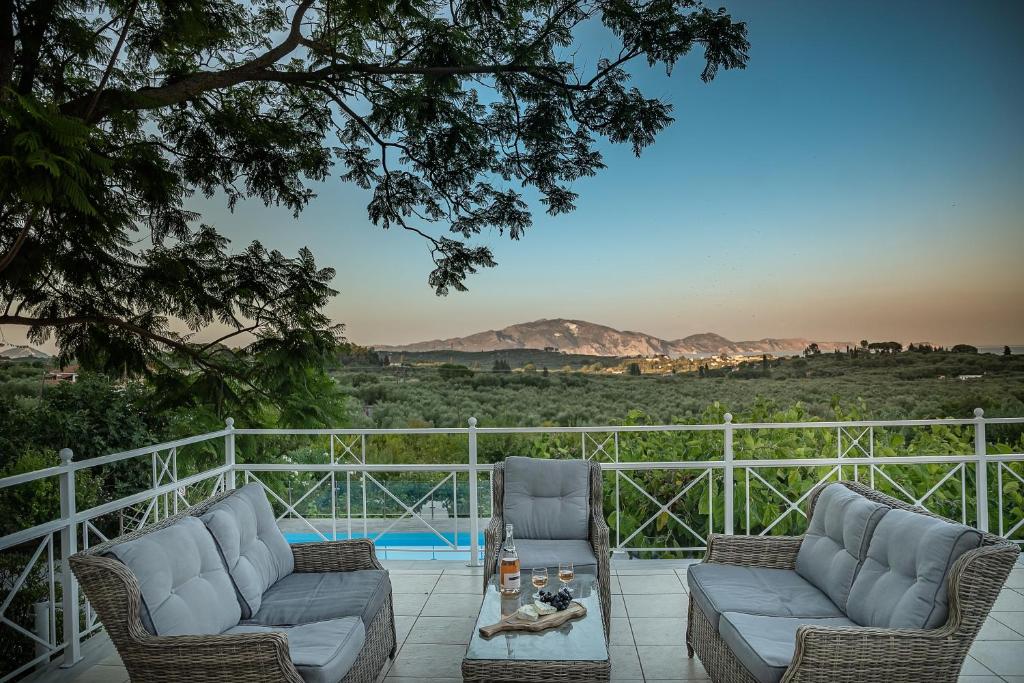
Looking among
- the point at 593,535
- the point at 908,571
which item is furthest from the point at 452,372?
the point at 908,571

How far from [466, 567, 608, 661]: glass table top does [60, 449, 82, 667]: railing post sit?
203 centimetres

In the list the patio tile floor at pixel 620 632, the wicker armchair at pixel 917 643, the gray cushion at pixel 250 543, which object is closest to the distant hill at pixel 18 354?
the patio tile floor at pixel 620 632

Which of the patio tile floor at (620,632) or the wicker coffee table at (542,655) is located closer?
the wicker coffee table at (542,655)

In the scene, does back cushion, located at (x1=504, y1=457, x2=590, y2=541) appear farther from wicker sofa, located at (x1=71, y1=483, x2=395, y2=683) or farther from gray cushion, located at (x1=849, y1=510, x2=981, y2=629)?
gray cushion, located at (x1=849, y1=510, x2=981, y2=629)

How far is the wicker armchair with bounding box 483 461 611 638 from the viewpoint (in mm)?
3549

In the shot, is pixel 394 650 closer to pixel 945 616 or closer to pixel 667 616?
pixel 667 616

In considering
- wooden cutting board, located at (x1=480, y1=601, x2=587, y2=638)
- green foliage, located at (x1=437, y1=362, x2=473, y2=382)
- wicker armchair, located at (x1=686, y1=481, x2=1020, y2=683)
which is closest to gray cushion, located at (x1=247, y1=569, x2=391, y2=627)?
wooden cutting board, located at (x1=480, y1=601, x2=587, y2=638)

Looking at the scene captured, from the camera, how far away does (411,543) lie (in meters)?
8.41

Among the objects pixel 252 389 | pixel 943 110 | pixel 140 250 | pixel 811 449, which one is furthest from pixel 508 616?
pixel 943 110

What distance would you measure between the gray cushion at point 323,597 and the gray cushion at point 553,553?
0.80 m

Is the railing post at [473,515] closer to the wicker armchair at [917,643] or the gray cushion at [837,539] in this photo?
the gray cushion at [837,539]

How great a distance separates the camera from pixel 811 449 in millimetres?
6957

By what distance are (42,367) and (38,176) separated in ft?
18.6

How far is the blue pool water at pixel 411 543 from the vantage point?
17.5ft
